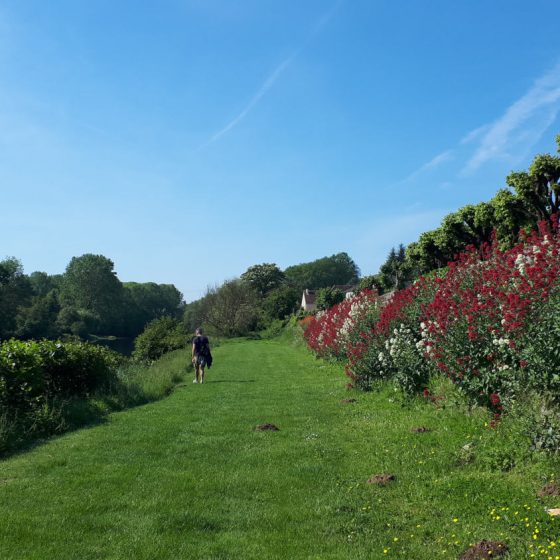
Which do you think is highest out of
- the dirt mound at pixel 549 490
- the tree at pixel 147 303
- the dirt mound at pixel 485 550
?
the tree at pixel 147 303

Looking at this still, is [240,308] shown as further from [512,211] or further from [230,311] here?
[512,211]

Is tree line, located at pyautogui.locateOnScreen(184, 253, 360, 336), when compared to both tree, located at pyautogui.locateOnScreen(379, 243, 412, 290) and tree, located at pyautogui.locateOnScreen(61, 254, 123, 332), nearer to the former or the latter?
tree, located at pyautogui.locateOnScreen(379, 243, 412, 290)

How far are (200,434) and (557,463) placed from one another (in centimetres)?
567

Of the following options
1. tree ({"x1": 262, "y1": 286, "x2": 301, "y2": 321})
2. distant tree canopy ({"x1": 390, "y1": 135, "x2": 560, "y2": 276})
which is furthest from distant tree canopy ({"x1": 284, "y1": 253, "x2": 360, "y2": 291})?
distant tree canopy ({"x1": 390, "y1": 135, "x2": 560, "y2": 276})

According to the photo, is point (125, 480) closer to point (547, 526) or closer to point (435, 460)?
point (435, 460)

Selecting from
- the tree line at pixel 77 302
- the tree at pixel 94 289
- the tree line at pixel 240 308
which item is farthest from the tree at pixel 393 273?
the tree at pixel 94 289

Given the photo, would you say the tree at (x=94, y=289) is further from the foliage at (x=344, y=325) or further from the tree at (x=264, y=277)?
the foliage at (x=344, y=325)

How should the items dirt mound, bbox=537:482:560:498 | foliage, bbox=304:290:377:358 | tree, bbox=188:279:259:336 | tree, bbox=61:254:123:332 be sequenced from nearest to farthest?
dirt mound, bbox=537:482:560:498 → foliage, bbox=304:290:377:358 → tree, bbox=188:279:259:336 → tree, bbox=61:254:123:332

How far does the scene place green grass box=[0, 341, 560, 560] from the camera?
4.40m

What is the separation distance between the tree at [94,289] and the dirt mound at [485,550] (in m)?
98.1

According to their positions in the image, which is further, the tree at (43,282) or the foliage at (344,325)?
the tree at (43,282)

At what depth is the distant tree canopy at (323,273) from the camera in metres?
131

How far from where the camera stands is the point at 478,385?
7336 millimetres

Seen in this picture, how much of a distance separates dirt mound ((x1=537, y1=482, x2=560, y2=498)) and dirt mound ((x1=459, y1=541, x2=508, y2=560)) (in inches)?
41.5
